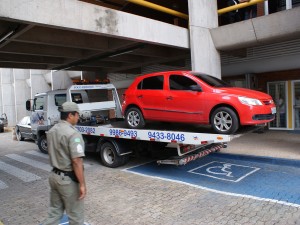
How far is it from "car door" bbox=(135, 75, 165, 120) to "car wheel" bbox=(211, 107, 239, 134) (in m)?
1.32

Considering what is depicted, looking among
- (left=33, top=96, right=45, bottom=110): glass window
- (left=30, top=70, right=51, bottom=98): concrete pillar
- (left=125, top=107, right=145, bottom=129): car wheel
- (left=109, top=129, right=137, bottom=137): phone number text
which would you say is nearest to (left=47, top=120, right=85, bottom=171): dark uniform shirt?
(left=109, top=129, right=137, bottom=137): phone number text

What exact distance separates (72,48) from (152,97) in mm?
6497

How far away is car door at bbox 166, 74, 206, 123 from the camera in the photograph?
6238 millimetres

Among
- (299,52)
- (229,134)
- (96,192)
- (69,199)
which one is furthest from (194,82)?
(299,52)

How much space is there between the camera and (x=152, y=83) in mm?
7215

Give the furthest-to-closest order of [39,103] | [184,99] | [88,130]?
[39,103], [88,130], [184,99]

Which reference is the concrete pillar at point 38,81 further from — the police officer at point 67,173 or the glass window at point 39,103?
the police officer at point 67,173

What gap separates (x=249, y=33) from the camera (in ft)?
31.0

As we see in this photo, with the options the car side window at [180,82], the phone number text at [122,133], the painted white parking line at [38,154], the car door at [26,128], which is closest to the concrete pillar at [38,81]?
the car door at [26,128]

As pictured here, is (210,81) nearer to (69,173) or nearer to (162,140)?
(162,140)

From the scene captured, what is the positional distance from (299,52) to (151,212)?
9281 millimetres

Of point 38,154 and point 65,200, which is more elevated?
point 65,200

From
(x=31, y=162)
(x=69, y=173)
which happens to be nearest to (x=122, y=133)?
(x=69, y=173)

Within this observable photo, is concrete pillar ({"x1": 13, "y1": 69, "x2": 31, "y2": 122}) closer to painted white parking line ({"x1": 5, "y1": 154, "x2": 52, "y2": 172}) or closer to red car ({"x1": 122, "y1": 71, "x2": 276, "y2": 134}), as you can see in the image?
painted white parking line ({"x1": 5, "y1": 154, "x2": 52, "y2": 172})
